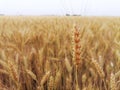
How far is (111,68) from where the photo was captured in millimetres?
1110

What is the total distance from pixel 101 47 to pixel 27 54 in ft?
1.26

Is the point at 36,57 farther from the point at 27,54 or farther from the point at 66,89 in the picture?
the point at 66,89

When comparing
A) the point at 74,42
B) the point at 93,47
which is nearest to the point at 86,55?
the point at 93,47

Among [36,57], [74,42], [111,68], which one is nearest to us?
[74,42]

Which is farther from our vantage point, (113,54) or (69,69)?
(113,54)

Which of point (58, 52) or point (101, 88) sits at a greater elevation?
point (58, 52)

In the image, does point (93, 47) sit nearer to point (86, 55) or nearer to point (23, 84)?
point (86, 55)

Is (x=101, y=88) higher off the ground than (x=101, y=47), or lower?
lower

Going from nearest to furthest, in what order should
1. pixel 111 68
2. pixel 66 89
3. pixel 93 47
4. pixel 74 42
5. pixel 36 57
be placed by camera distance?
pixel 74 42 < pixel 66 89 < pixel 111 68 < pixel 36 57 < pixel 93 47

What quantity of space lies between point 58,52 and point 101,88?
0.34 m

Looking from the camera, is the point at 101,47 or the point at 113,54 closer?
the point at 113,54

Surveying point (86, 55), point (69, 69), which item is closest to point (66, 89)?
point (69, 69)

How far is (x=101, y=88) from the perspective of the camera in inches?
40.7

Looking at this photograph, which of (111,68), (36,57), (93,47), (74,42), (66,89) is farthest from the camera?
(93,47)
